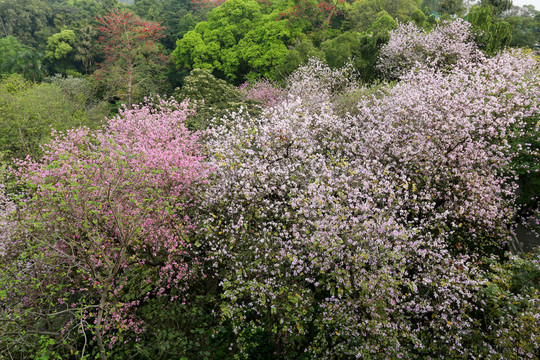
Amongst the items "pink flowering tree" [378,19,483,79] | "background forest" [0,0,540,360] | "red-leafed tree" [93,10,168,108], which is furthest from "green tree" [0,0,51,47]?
"pink flowering tree" [378,19,483,79]

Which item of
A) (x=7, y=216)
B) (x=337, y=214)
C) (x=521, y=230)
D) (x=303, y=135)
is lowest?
(x=521, y=230)

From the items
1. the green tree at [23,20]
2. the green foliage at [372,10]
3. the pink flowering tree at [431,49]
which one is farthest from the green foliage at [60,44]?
the pink flowering tree at [431,49]

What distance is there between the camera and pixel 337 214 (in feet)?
24.5

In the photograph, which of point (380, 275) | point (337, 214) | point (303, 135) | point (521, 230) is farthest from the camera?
point (521, 230)

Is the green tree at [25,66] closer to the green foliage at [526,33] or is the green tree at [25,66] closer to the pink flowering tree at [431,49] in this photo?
the pink flowering tree at [431,49]

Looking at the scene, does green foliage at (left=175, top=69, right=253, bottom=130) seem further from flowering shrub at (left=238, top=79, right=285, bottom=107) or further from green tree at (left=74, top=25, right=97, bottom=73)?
green tree at (left=74, top=25, right=97, bottom=73)

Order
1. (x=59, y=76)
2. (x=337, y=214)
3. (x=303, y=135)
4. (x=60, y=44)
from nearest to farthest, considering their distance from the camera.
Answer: (x=337, y=214), (x=303, y=135), (x=59, y=76), (x=60, y=44)

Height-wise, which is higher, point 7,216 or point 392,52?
point 392,52

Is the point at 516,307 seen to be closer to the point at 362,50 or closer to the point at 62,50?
the point at 362,50

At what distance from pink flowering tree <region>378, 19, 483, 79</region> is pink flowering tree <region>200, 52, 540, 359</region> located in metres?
8.35

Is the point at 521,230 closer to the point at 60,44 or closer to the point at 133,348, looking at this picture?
the point at 133,348

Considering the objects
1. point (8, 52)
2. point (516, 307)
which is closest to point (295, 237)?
point (516, 307)

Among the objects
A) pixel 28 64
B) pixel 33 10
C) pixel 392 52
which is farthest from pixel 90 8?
pixel 392 52

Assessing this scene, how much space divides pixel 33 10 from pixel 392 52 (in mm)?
68078
